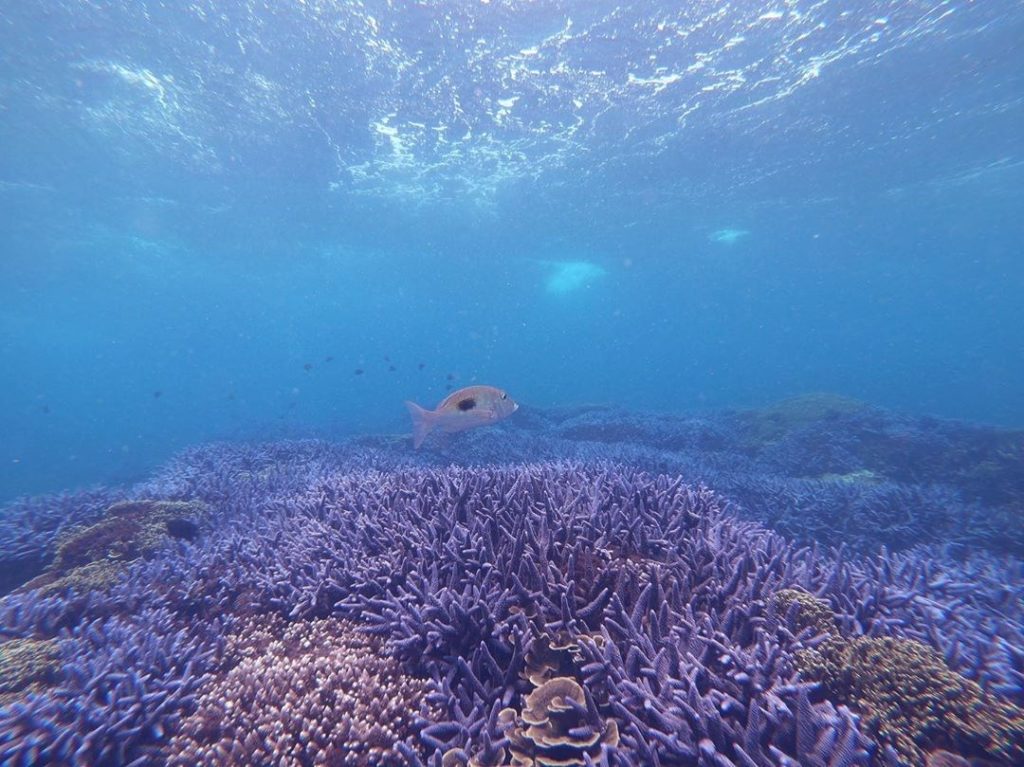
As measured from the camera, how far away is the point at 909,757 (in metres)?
2.17

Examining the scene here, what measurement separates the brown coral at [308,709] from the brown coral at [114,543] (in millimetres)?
2789

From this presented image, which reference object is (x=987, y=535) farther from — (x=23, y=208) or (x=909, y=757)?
(x=23, y=208)

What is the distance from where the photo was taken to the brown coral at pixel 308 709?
2.65 meters

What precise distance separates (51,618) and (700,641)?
18.3 feet

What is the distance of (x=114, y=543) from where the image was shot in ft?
18.0

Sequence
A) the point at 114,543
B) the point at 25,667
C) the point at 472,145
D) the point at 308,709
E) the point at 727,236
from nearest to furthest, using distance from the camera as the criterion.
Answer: the point at 308,709
the point at 25,667
the point at 114,543
the point at 472,145
the point at 727,236

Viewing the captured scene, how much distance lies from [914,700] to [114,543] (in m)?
7.51

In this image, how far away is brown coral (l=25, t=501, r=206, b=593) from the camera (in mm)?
4852

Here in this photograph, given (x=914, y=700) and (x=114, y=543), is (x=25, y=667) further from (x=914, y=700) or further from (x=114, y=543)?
(x=914, y=700)

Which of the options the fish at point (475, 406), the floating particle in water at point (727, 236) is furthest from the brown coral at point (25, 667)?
the floating particle in water at point (727, 236)

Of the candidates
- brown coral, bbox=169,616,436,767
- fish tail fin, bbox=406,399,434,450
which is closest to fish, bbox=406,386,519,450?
fish tail fin, bbox=406,399,434,450

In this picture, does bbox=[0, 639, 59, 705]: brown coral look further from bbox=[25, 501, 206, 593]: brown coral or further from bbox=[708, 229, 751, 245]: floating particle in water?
bbox=[708, 229, 751, 245]: floating particle in water

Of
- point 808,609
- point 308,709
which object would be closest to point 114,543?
point 308,709

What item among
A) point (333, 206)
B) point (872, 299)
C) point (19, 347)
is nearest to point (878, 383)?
point (872, 299)
